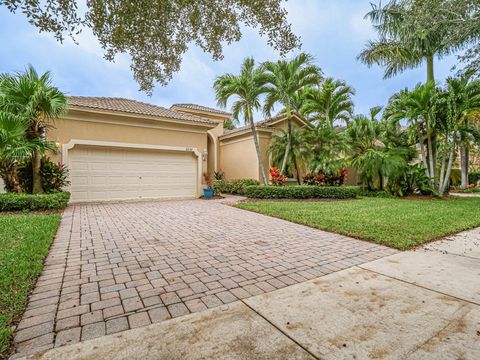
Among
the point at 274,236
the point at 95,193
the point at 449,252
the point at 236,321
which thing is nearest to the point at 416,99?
the point at 449,252

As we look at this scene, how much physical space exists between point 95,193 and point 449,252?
11.3 metres

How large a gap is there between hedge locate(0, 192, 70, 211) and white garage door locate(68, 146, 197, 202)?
2023 millimetres

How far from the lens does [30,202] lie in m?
7.80

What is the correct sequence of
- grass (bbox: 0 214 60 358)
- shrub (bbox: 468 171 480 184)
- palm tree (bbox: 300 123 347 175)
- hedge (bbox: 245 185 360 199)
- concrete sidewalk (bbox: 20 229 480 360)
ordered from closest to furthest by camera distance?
concrete sidewalk (bbox: 20 229 480 360)
grass (bbox: 0 214 60 358)
hedge (bbox: 245 185 360 199)
palm tree (bbox: 300 123 347 175)
shrub (bbox: 468 171 480 184)

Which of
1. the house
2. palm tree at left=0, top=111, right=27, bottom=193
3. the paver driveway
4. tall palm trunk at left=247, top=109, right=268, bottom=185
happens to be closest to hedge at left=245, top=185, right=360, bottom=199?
tall palm trunk at left=247, top=109, right=268, bottom=185

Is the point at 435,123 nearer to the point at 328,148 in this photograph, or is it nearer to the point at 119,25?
the point at 328,148

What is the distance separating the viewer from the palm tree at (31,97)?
Answer: 25.7 feet

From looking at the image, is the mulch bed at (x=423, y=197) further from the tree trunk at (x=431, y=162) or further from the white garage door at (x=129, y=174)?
the white garage door at (x=129, y=174)

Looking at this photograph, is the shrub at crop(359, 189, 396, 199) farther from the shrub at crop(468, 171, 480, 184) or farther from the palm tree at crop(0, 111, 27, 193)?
the shrub at crop(468, 171, 480, 184)

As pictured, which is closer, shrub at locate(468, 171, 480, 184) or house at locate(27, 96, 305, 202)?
house at locate(27, 96, 305, 202)

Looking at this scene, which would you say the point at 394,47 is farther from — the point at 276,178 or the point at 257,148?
the point at 276,178

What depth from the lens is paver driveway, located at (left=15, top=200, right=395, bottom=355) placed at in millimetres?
2297

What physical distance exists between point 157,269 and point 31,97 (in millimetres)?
7749

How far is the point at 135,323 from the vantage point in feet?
7.30
